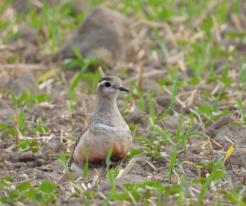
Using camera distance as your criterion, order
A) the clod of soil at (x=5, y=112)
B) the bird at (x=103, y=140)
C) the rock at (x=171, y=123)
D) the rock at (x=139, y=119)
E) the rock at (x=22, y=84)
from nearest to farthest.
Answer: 1. the bird at (x=103, y=140)
2. the rock at (x=171, y=123)
3. the rock at (x=139, y=119)
4. the clod of soil at (x=5, y=112)
5. the rock at (x=22, y=84)

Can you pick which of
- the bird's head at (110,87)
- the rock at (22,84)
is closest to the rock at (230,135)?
the bird's head at (110,87)

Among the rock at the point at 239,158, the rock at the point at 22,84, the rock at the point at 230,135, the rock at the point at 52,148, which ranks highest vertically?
the rock at the point at 22,84

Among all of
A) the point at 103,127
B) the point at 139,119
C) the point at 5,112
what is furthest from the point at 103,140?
the point at 5,112

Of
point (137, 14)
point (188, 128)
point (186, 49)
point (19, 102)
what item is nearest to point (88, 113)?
point (19, 102)

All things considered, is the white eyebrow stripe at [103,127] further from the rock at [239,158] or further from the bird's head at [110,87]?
the rock at [239,158]

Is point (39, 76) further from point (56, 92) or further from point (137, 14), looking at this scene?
point (137, 14)

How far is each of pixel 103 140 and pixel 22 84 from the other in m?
2.88

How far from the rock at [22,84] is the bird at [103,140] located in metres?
2.39

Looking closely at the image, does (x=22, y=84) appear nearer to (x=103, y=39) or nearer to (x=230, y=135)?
(x=103, y=39)

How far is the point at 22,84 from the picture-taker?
896cm

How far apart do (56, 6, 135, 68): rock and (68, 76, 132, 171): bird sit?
10.6 ft

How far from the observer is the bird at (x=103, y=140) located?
20.5ft

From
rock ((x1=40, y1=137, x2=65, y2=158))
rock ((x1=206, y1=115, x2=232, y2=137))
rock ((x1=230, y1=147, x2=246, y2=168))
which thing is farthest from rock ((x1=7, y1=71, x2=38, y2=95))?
rock ((x1=230, y1=147, x2=246, y2=168))

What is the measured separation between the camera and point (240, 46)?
415 inches
